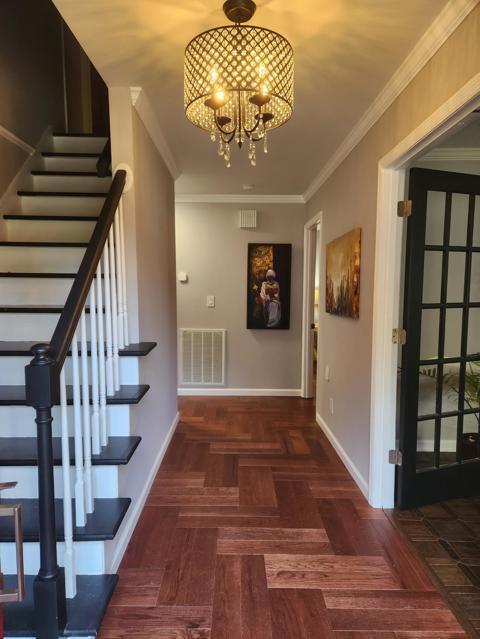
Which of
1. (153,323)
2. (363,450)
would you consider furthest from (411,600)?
(153,323)

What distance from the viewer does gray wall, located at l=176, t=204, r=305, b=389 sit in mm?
4375

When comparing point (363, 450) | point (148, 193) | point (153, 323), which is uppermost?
point (148, 193)

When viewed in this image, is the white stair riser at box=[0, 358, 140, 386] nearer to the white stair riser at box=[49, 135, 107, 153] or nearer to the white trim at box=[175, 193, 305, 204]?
the white stair riser at box=[49, 135, 107, 153]

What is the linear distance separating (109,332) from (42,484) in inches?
28.9

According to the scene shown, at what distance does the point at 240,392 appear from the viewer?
454 cm

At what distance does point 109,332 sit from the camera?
1788 millimetres

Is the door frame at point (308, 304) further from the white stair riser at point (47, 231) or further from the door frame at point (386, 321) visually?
the white stair riser at point (47, 231)

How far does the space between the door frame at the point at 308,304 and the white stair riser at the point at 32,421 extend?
9.61 feet

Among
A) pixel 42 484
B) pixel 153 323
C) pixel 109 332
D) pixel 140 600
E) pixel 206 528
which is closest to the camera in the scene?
pixel 42 484

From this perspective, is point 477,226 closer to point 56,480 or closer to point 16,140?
point 56,480

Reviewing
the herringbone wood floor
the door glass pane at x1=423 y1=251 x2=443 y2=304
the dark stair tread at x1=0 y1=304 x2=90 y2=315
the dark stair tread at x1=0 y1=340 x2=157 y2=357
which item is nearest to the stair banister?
the herringbone wood floor

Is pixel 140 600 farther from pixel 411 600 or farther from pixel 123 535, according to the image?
pixel 411 600

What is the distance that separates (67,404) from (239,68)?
158cm

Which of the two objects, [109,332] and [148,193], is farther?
[148,193]
